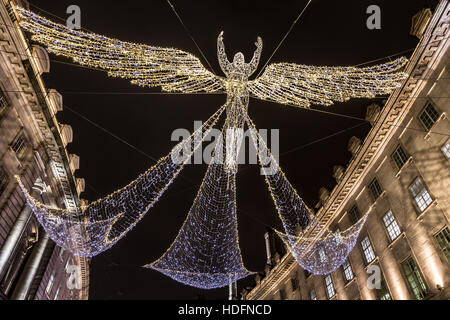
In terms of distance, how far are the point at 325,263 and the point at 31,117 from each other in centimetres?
2479

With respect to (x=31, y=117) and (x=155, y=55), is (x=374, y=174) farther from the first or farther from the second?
(x=31, y=117)

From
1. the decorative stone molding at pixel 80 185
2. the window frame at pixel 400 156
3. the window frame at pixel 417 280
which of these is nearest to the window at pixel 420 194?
the window frame at pixel 400 156

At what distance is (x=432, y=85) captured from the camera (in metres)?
16.6

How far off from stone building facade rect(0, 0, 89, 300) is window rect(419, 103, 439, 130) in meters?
22.4

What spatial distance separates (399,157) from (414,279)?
7169 millimetres

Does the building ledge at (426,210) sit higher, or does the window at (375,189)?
the window at (375,189)

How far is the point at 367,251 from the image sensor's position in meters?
21.3

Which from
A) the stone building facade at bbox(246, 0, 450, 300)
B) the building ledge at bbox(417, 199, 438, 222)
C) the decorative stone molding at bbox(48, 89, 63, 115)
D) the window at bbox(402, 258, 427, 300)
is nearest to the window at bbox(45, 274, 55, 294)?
the decorative stone molding at bbox(48, 89, 63, 115)

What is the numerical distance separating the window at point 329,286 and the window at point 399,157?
454 inches

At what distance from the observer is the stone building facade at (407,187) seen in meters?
15.3

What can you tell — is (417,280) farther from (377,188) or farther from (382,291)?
(377,188)

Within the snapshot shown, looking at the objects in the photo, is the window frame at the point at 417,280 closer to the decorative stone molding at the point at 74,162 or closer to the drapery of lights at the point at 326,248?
the drapery of lights at the point at 326,248

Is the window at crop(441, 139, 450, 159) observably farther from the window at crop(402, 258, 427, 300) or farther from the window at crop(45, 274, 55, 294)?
the window at crop(45, 274, 55, 294)

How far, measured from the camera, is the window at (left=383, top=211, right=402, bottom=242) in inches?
731
